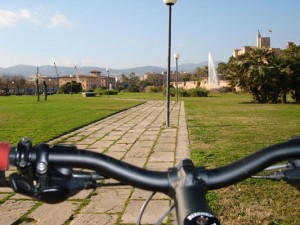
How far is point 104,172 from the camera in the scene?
1.08m

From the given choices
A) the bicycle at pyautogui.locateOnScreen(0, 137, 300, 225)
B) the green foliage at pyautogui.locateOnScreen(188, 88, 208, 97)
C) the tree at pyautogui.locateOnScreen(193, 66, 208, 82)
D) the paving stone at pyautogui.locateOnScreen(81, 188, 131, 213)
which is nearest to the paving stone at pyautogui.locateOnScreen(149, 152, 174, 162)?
the paving stone at pyautogui.locateOnScreen(81, 188, 131, 213)

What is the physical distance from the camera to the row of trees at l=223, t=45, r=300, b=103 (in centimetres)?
2941

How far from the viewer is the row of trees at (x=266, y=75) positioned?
1158 inches

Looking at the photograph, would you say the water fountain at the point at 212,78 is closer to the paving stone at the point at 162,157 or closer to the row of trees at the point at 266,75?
the row of trees at the point at 266,75

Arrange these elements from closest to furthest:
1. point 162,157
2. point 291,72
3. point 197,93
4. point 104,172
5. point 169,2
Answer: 1. point 104,172
2. point 162,157
3. point 169,2
4. point 291,72
5. point 197,93

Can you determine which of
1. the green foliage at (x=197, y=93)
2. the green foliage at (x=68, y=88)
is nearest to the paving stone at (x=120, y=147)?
the green foliage at (x=197, y=93)

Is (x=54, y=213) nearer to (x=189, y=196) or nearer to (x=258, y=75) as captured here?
(x=189, y=196)

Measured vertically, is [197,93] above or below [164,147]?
above

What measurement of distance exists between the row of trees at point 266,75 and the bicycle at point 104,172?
29.4m

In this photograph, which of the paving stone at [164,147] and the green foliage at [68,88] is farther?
the green foliage at [68,88]

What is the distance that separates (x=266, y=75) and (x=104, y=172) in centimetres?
2992

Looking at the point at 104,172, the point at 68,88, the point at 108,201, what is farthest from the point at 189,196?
the point at 68,88

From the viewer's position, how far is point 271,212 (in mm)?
3957

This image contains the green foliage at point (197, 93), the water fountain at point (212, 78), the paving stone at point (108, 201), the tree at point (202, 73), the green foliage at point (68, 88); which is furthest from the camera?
the tree at point (202, 73)
